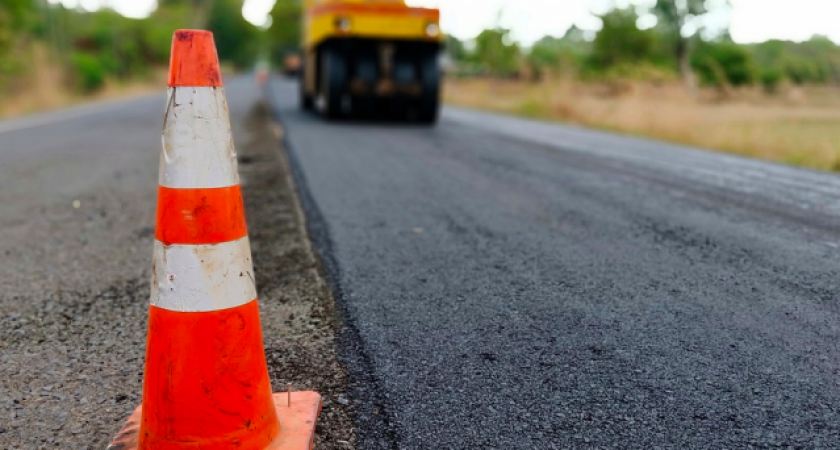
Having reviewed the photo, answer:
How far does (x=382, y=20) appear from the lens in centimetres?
1117

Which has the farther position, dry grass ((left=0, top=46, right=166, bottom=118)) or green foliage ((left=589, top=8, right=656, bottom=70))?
green foliage ((left=589, top=8, right=656, bottom=70))

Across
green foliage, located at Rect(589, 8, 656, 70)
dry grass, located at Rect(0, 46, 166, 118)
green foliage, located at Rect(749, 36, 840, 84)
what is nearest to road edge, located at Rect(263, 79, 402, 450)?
dry grass, located at Rect(0, 46, 166, 118)

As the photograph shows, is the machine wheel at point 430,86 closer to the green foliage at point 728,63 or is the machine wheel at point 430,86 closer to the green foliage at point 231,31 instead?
the green foliage at point 728,63

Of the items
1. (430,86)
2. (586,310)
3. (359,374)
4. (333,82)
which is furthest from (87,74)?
(359,374)

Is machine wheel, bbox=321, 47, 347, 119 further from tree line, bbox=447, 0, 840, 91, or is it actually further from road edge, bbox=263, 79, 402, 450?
tree line, bbox=447, 0, 840, 91

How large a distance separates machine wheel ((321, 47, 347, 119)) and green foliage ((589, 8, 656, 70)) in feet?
119

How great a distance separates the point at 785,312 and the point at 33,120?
13819 millimetres

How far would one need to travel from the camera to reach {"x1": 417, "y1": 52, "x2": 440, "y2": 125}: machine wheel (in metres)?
11.6

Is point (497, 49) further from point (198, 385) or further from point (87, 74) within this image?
point (198, 385)

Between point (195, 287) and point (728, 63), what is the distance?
42.1 meters

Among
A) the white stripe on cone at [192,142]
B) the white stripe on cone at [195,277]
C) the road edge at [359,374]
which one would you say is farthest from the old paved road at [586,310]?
the white stripe on cone at [192,142]

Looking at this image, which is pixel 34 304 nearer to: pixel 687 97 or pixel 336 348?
pixel 336 348

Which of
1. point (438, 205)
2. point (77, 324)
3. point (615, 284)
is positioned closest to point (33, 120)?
point (438, 205)

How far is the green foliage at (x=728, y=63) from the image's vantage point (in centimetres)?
3647
